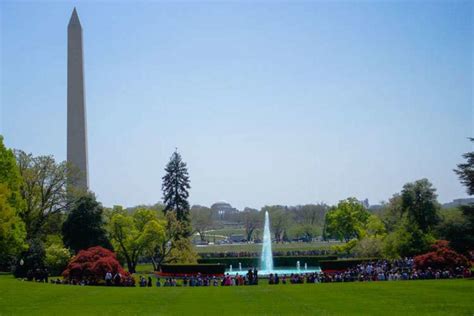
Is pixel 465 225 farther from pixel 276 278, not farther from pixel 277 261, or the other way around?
pixel 277 261

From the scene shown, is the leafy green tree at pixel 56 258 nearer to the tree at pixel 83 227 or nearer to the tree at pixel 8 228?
the tree at pixel 83 227

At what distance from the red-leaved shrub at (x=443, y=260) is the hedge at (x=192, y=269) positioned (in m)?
16.2

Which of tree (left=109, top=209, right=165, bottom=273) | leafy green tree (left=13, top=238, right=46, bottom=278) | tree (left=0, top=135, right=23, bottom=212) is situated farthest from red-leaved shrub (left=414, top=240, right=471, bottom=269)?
tree (left=0, top=135, right=23, bottom=212)

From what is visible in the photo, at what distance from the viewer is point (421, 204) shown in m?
57.9

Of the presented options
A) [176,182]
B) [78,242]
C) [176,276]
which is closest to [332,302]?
[176,276]

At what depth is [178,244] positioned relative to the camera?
62188mm

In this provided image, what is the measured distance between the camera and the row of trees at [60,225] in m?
45.4

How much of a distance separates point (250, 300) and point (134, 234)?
37.3 meters

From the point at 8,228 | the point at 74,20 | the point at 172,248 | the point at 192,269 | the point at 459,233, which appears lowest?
the point at 192,269

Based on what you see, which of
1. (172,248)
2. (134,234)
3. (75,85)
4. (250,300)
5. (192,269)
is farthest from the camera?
(172,248)

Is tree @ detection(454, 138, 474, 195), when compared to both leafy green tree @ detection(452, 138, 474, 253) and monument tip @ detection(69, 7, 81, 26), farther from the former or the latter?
monument tip @ detection(69, 7, 81, 26)

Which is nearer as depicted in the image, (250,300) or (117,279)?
(250,300)

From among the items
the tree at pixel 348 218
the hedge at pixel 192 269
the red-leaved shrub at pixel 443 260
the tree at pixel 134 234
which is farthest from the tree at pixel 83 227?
the tree at pixel 348 218

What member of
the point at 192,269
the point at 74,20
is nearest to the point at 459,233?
the point at 192,269
